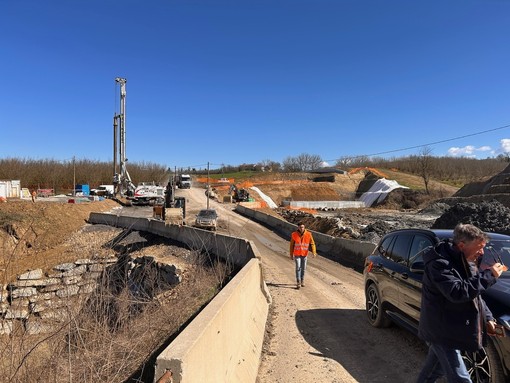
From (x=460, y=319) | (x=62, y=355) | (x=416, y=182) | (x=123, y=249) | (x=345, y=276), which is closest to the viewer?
(x=460, y=319)

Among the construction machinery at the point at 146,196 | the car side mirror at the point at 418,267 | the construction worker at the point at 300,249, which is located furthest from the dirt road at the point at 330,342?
the construction machinery at the point at 146,196

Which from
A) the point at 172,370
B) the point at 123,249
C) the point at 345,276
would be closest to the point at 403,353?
the point at 172,370

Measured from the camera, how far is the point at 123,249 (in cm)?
2756

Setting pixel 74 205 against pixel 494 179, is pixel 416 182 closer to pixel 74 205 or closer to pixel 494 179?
pixel 494 179

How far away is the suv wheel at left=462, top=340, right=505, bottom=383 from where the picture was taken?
3961 mm

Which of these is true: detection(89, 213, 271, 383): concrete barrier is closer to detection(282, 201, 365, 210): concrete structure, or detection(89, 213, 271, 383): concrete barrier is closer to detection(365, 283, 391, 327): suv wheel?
detection(365, 283, 391, 327): suv wheel

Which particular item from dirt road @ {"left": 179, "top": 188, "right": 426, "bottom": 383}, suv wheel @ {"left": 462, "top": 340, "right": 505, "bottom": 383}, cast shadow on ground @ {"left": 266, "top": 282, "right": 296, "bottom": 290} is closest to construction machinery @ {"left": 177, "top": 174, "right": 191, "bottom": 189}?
cast shadow on ground @ {"left": 266, "top": 282, "right": 296, "bottom": 290}

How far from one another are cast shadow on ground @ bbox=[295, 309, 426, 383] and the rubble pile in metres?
13.4

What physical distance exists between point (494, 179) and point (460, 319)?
56.8m

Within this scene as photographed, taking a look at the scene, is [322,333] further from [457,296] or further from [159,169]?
[159,169]

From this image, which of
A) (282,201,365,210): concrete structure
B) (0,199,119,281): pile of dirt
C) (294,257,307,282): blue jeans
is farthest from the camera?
(282,201,365,210): concrete structure

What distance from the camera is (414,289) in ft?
18.6

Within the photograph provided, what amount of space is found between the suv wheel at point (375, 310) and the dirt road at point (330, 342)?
139 mm

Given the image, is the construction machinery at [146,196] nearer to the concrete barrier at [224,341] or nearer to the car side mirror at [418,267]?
the concrete barrier at [224,341]
